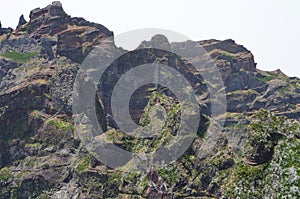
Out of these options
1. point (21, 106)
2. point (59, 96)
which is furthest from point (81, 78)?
point (21, 106)

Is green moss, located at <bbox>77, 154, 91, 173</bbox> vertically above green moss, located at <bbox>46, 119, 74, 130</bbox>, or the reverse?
green moss, located at <bbox>46, 119, 74, 130</bbox>

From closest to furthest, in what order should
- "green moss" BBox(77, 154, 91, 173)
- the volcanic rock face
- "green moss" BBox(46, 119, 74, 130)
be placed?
1. the volcanic rock face
2. "green moss" BBox(77, 154, 91, 173)
3. "green moss" BBox(46, 119, 74, 130)

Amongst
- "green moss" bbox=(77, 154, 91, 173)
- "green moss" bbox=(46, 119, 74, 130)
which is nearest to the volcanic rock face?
"green moss" bbox=(77, 154, 91, 173)

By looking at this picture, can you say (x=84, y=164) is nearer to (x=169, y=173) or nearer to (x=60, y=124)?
(x=60, y=124)

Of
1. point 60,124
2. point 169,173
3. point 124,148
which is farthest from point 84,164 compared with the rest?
point 169,173

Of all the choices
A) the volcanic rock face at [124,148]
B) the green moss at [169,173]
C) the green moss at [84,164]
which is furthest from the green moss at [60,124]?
the green moss at [169,173]

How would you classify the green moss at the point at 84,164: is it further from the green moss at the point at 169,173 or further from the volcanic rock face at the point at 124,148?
the green moss at the point at 169,173

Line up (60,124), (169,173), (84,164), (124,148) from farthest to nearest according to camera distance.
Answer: (60,124)
(124,148)
(84,164)
(169,173)

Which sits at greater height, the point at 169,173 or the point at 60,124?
the point at 60,124

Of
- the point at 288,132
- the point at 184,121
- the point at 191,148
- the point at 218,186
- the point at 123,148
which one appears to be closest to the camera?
the point at 288,132

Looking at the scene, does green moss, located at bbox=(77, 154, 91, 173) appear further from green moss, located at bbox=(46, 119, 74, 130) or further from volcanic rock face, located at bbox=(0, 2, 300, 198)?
green moss, located at bbox=(46, 119, 74, 130)

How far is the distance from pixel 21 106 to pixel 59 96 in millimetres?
17787

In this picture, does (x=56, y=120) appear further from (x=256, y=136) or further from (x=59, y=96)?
(x=256, y=136)

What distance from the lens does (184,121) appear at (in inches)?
5866
